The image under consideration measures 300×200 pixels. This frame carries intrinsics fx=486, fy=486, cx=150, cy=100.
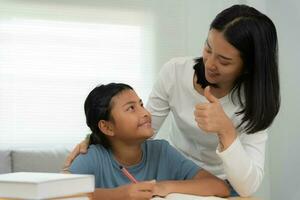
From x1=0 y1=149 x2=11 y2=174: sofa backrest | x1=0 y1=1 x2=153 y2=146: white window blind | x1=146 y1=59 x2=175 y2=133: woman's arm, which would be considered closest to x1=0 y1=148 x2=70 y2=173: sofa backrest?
x1=0 y1=149 x2=11 y2=174: sofa backrest

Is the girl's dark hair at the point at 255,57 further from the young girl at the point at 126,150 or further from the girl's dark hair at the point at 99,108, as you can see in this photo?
the girl's dark hair at the point at 99,108

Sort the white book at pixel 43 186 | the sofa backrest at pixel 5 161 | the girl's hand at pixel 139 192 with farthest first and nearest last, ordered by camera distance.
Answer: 1. the sofa backrest at pixel 5 161
2. the girl's hand at pixel 139 192
3. the white book at pixel 43 186

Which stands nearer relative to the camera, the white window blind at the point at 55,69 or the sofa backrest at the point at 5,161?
the sofa backrest at the point at 5,161

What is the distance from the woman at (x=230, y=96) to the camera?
1268 mm

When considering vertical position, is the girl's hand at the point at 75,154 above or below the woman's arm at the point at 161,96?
below

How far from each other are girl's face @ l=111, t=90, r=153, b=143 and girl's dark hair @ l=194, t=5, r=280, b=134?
30cm

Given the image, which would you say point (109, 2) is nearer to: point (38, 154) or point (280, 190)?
point (38, 154)

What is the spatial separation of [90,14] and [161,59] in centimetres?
53

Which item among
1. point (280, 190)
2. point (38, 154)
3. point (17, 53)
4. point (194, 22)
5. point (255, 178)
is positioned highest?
point (194, 22)

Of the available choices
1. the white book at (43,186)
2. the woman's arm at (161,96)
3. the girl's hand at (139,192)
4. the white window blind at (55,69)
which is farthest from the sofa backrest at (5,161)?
the white book at (43,186)

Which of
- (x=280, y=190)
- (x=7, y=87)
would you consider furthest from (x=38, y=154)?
(x=280, y=190)

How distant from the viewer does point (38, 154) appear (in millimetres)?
2490

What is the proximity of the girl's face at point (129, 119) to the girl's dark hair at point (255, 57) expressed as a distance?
0.30 m

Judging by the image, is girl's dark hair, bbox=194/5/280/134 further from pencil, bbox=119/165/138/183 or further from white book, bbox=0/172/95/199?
white book, bbox=0/172/95/199
